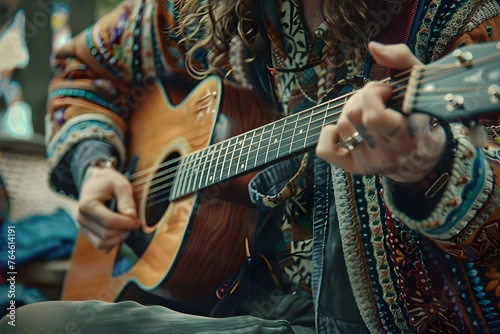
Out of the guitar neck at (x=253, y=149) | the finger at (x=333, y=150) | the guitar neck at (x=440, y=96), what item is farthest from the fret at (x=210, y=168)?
the finger at (x=333, y=150)

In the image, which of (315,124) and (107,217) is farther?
(107,217)

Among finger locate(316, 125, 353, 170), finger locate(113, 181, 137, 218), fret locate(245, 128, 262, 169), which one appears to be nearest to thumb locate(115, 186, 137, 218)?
finger locate(113, 181, 137, 218)

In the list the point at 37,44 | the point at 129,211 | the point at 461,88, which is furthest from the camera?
the point at 37,44

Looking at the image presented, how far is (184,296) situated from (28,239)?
0.27 m

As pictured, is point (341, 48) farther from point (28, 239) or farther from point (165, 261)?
point (28, 239)

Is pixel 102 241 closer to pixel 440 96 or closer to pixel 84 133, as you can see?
pixel 84 133

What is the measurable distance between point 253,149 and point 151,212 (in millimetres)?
196

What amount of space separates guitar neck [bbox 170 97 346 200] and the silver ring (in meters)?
0.07

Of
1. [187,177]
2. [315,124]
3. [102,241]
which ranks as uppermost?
[315,124]

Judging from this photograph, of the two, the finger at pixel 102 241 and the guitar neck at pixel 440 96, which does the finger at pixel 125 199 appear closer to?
the finger at pixel 102 241

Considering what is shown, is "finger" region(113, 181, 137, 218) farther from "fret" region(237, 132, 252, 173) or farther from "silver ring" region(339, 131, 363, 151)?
"silver ring" region(339, 131, 363, 151)

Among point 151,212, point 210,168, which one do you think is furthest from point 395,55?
point 151,212

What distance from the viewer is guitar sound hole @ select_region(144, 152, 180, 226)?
91 cm

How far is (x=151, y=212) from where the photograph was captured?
93 cm
